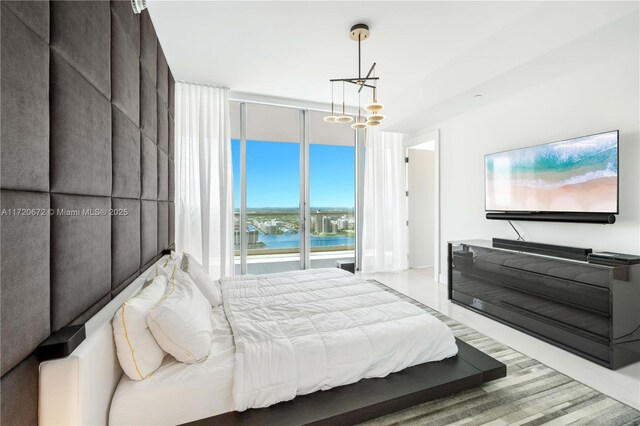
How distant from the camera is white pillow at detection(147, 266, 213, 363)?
4.52ft

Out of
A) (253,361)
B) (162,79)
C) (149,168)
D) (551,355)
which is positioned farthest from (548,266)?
(162,79)

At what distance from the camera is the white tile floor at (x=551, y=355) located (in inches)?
76.5

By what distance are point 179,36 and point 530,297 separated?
4.39 m

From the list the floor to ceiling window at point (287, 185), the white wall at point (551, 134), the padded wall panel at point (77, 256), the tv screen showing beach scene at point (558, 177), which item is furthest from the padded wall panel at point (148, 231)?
the white wall at point (551, 134)

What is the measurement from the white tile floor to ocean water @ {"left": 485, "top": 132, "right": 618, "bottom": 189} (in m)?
1.53

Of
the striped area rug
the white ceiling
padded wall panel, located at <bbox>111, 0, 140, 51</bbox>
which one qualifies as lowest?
the striped area rug

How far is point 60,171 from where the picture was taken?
3.34 ft

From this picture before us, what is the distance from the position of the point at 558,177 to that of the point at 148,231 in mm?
3797

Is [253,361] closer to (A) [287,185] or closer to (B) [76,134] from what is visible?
(B) [76,134]

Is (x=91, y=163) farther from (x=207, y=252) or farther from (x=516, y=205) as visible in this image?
(x=516, y=205)

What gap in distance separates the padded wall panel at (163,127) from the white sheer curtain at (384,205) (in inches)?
131

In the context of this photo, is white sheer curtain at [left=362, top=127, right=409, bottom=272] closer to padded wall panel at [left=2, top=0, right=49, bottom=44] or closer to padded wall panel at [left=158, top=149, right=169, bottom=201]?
padded wall panel at [left=158, top=149, right=169, bottom=201]

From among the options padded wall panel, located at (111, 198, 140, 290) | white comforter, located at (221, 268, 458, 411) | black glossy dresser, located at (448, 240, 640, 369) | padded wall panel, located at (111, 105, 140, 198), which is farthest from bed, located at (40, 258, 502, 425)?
black glossy dresser, located at (448, 240, 640, 369)

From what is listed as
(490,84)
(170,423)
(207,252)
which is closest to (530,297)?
(490,84)
